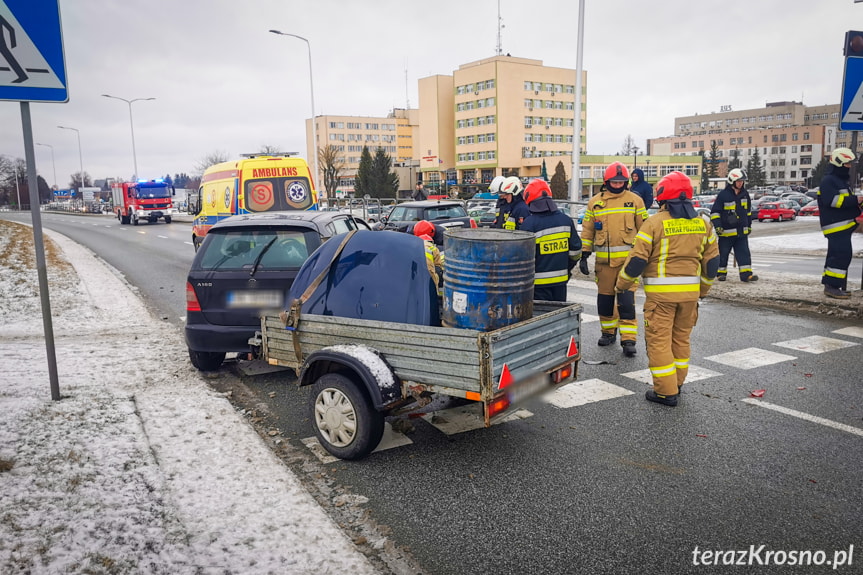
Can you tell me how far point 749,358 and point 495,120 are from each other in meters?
79.5

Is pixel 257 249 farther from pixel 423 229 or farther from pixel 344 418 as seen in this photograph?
pixel 344 418

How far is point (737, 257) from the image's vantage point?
11602 millimetres

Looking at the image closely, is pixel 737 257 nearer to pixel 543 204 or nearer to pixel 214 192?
pixel 543 204

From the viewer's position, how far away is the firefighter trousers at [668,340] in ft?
17.2

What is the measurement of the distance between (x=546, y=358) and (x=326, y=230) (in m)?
3.13

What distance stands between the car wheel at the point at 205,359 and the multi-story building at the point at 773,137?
125975 millimetres

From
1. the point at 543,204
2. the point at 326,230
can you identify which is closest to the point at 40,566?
the point at 326,230

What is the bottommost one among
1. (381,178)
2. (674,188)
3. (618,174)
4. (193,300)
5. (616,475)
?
(616,475)

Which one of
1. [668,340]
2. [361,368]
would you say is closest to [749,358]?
[668,340]

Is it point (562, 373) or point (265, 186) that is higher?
point (265, 186)

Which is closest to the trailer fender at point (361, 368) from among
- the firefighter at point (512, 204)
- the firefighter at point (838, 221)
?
the firefighter at point (512, 204)

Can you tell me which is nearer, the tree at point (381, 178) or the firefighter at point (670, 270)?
the firefighter at point (670, 270)

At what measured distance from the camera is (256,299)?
5852mm

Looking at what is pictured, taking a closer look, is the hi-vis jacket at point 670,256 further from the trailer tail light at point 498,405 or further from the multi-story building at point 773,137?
the multi-story building at point 773,137
